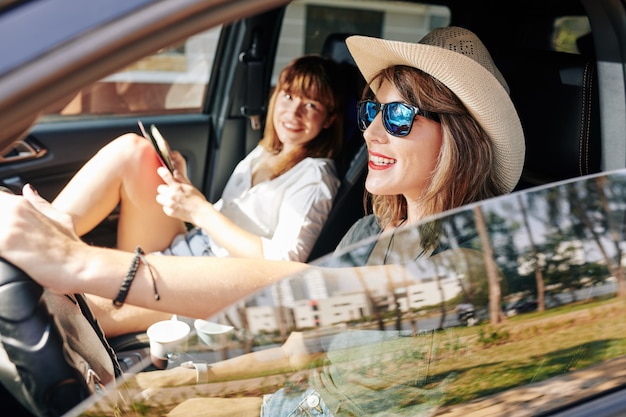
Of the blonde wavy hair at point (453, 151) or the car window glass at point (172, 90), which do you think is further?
the car window glass at point (172, 90)

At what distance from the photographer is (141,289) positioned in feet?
3.97

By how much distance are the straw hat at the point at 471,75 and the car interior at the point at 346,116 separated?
0.30 ft

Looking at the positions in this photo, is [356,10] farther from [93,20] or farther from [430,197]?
[93,20]

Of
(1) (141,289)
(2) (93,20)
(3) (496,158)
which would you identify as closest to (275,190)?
(3) (496,158)

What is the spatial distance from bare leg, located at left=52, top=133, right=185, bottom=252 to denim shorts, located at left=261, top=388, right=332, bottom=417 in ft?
4.19

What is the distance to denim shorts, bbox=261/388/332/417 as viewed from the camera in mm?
1053

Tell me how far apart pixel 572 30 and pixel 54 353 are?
197 centimetres

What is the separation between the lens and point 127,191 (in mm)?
2338

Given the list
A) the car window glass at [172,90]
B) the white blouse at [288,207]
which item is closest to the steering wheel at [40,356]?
the white blouse at [288,207]

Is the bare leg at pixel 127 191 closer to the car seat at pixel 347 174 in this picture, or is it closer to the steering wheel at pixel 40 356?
the car seat at pixel 347 174

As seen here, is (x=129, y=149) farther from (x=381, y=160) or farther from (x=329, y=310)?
(x=329, y=310)

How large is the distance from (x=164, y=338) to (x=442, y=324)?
0.45m

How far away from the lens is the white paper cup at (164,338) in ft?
3.46

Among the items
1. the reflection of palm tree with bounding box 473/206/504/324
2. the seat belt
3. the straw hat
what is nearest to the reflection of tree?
the reflection of palm tree with bounding box 473/206/504/324
